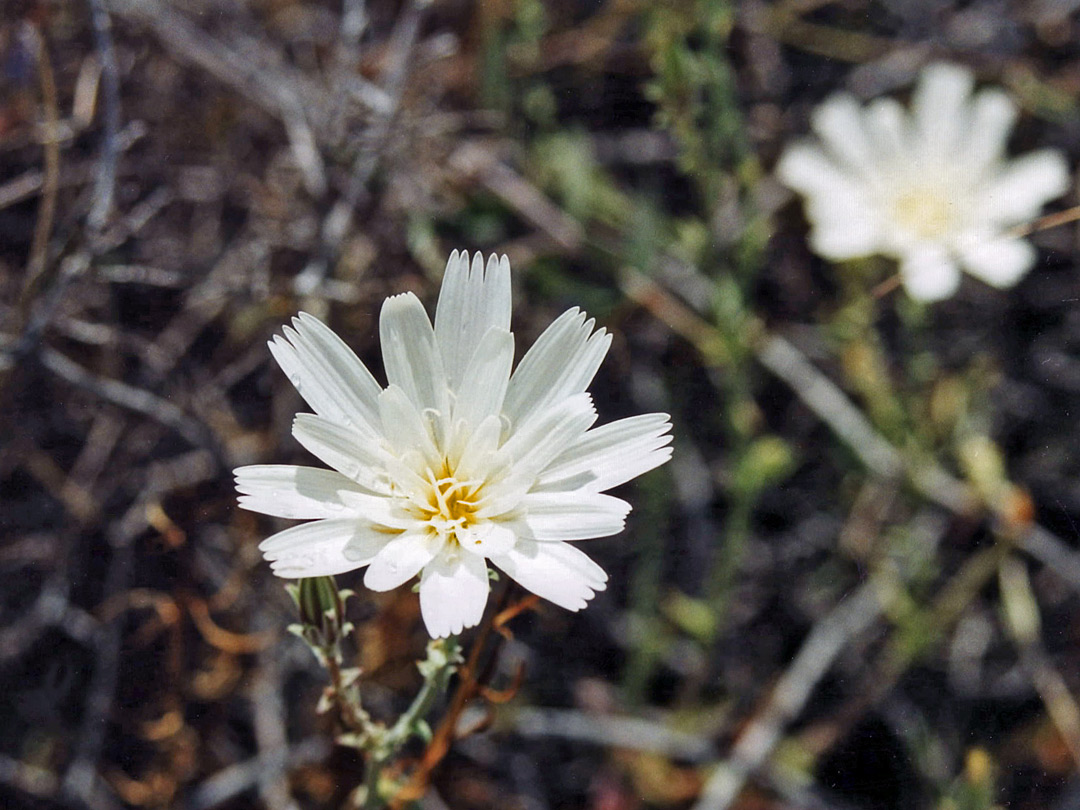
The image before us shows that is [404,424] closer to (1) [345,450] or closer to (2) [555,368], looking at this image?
(1) [345,450]

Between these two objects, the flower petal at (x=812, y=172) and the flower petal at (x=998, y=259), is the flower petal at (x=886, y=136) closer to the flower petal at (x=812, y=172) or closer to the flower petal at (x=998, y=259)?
the flower petal at (x=812, y=172)

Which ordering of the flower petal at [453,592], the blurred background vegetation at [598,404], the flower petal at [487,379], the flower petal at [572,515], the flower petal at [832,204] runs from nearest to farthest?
1. the flower petal at [453,592]
2. the flower petal at [572,515]
3. the flower petal at [487,379]
4. the blurred background vegetation at [598,404]
5. the flower petal at [832,204]

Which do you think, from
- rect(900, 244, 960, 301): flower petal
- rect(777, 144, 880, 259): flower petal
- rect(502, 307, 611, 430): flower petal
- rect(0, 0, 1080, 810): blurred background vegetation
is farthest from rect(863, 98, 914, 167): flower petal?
rect(502, 307, 611, 430): flower petal

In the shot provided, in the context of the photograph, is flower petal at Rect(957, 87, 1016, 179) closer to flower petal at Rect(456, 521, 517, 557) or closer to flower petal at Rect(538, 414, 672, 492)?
flower petal at Rect(538, 414, 672, 492)

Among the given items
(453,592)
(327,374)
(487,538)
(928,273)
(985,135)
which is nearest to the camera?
(453,592)

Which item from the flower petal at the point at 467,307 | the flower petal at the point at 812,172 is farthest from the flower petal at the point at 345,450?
the flower petal at the point at 812,172

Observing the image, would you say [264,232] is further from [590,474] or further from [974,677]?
[974,677]

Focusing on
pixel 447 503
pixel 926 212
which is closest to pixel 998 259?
pixel 926 212
